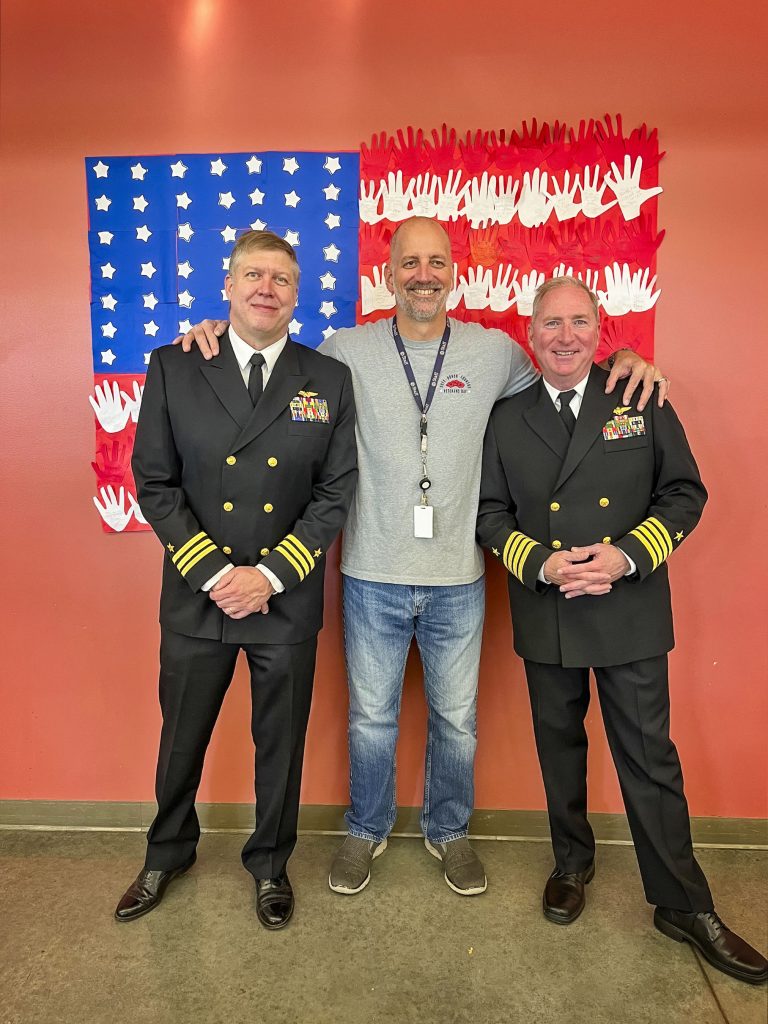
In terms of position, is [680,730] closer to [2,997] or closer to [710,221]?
[710,221]

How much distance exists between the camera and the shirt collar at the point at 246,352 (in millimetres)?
2250

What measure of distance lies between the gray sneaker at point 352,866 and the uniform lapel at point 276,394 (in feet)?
4.68

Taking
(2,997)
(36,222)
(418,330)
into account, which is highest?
(36,222)

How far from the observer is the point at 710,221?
103 inches

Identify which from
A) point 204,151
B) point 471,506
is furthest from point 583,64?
point 471,506

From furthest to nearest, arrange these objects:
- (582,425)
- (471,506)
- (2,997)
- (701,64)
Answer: (701,64) < (471,506) < (582,425) < (2,997)

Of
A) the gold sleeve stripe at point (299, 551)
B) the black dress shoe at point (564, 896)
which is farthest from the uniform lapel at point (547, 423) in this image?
the black dress shoe at point (564, 896)

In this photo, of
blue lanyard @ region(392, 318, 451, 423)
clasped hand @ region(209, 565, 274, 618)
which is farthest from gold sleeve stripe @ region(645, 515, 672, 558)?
clasped hand @ region(209, 565, 274, 618)

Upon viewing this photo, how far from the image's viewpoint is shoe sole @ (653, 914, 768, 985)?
2.05m

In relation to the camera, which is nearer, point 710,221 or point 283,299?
point 283,299

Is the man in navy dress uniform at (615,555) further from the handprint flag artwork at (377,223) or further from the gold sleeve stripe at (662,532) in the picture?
the handprint flag artwork at (377,223)

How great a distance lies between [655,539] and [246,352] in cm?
132

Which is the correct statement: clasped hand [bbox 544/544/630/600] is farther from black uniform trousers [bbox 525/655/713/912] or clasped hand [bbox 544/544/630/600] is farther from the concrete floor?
the concrete floor

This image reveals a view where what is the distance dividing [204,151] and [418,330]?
1.07 meters
